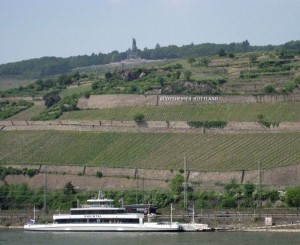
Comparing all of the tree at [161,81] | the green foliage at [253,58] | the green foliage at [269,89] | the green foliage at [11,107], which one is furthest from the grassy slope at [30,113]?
the green foliage at [253,58]

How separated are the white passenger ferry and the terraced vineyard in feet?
59.8

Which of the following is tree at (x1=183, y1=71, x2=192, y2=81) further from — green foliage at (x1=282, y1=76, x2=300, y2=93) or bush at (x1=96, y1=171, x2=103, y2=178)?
bush at (x1=96, y1=171, x2=103, y2=178)

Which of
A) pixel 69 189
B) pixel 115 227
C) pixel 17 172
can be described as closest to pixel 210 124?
pixel 69 189

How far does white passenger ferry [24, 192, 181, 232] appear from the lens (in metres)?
94.2

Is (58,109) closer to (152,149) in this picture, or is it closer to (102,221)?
(152,149)

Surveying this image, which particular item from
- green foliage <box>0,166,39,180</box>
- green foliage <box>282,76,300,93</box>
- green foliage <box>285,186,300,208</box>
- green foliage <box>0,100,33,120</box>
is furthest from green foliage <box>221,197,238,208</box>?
green foliage <box>0,100,33,120</box>

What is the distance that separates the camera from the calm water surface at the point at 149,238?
82.5 metres

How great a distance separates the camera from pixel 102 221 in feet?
314

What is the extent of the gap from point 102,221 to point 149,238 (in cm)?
927

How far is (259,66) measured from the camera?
149250 millimetres

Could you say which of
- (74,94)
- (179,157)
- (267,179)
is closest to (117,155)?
(179,157)

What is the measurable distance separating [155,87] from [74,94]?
34.7ft

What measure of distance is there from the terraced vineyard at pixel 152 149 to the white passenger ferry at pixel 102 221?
59.8 ft

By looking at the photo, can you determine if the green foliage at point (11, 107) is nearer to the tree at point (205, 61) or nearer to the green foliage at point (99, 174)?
the tree at point (205, 61)
